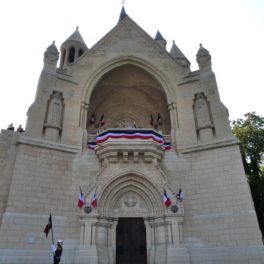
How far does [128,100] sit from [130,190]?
8892 millimetres

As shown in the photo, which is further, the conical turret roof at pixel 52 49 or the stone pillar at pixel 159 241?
the conical turret roof at pixel 52 49

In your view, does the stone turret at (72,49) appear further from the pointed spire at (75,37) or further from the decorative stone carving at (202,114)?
the decorative stone carving at (202,114)

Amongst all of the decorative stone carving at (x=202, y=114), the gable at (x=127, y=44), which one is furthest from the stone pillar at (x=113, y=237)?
the gable at (x=127, y=44)

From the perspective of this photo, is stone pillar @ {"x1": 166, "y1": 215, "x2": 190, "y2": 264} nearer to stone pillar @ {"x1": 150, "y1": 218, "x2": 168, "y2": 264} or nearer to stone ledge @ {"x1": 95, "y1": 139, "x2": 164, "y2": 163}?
stone pillar @ {"x1": 150, "y1": 218, "x2": 168, "y2": 264}

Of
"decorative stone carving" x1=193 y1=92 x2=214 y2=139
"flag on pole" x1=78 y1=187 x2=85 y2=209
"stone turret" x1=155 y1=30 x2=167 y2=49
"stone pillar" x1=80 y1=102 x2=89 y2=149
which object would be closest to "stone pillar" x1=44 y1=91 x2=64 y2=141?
"stone pillar" x1=80 y1=102 x2=89 y2=149

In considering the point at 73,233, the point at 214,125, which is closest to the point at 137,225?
the point at 73,233

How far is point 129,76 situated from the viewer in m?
18.5

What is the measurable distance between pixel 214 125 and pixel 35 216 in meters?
11.1

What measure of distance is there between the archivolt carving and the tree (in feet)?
33.5

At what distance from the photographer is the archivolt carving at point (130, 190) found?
12609 mm

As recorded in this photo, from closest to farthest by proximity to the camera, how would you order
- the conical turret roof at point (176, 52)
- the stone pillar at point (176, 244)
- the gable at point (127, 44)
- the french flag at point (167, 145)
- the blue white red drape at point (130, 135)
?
→ the stone pillar at point (176, 244) → the blue white red drape at point (130, 135) → the french flag at point (167, 145) → the gable at point (127, 44) → the conical turret roof at point (176, 52)

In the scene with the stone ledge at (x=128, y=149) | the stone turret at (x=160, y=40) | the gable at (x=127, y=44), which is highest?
the stone turret at (x=160, y=40)

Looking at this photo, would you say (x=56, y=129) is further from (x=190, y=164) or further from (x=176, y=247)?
(x=176, y=247)

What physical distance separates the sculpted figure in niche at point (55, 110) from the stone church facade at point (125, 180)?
0.24 feet
